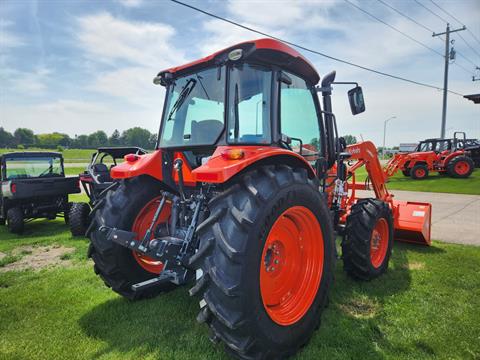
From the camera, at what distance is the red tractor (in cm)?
1588

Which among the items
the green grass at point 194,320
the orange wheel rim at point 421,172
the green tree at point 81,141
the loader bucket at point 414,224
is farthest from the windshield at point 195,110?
the green tree at point 81,141

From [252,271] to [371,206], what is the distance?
2.48 metres

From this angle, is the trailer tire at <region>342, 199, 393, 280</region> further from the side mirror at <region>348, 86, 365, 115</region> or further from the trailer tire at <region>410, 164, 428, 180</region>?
the trailer tire at <region>410, 164, 428, 180</region>

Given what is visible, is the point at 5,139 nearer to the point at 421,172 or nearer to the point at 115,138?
the point at 115,138

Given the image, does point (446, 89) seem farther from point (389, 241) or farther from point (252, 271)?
point (252, 271)

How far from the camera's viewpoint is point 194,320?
300 centimetres

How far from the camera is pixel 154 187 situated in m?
3.46

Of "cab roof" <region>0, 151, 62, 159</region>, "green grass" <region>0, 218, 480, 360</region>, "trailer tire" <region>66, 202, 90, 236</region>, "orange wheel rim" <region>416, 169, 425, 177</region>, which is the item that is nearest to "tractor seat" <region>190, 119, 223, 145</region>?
"green grass" <region>0, 218, 480, 360</region>

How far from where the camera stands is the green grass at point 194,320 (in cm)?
257

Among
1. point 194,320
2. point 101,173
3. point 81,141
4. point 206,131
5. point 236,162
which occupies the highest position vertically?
point 81,141

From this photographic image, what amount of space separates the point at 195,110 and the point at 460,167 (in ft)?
56.0

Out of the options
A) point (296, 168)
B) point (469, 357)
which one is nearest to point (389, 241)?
point (469, 357)

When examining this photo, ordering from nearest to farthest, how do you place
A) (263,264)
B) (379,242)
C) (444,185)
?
(263,264) → (379,242) → (444,185)

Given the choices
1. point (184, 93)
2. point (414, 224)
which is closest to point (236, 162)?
point (184, 93)
